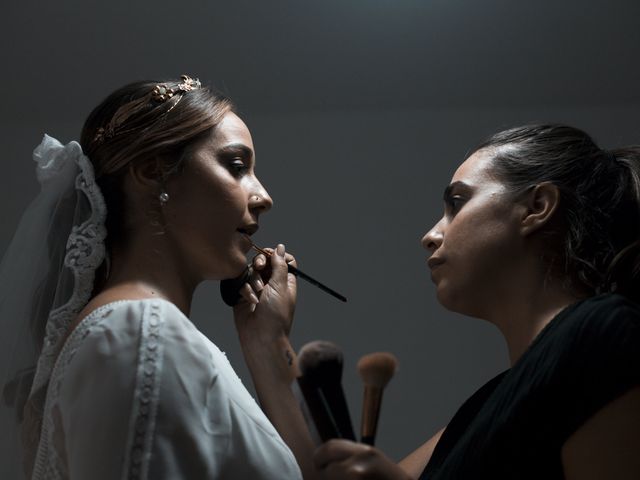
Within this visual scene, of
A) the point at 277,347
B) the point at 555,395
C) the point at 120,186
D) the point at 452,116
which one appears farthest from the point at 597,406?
the point at 452,116

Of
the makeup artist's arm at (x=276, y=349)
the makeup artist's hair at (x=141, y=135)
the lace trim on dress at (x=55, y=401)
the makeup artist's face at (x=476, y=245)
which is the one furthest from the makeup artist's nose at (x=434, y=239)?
the lace trim on dress at (x=55, y=401)

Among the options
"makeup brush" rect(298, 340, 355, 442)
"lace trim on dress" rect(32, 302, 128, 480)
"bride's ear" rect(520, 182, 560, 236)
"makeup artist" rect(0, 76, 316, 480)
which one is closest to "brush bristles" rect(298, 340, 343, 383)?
"makeup brush" rect(298, 340, 355, 442)

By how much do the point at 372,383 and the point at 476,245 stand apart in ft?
1.31

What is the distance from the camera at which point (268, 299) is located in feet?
4.95

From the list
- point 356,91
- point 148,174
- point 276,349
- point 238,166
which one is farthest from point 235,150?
point 356,91

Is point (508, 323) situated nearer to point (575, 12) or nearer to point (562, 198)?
point (562, 198)

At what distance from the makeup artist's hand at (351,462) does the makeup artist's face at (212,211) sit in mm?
488

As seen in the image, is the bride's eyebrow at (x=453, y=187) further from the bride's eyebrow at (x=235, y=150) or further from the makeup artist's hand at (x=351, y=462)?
the makeup artist's hand at (x=351, y=462)

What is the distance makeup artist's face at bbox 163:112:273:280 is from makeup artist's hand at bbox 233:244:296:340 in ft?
0.25

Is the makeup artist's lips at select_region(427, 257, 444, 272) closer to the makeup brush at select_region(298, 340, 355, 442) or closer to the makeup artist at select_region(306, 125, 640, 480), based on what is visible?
the makeup artist at select_region(306, 125, 640, 480)

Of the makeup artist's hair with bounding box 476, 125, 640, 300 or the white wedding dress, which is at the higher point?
the makeup artist's hair with bounding box 476, 125, 640, 300

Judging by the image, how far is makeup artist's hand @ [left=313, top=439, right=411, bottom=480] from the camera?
0.99 metres

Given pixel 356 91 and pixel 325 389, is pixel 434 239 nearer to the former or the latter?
pixel 325 389

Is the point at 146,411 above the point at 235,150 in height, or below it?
below
